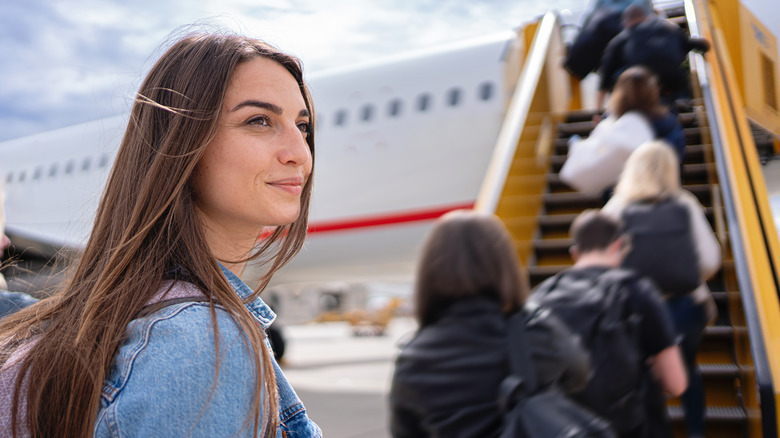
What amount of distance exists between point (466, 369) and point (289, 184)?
77 centimetres

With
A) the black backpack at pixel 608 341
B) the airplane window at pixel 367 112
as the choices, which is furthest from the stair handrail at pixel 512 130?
the airplane window at pixel 367 112

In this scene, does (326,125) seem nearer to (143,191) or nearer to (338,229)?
(338,229)

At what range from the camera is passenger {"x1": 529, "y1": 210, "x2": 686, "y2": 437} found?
201 centimetres

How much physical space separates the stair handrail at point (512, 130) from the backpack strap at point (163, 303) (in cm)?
306

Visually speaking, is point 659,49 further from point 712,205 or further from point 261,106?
point 261,106

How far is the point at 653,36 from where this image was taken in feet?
14.2

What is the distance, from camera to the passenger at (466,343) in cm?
159

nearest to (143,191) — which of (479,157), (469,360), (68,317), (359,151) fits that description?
(68,317)

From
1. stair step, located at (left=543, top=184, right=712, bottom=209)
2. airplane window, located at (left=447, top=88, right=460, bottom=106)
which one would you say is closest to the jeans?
stair step, located at (left=543, top=184, right=712, bottom=209)

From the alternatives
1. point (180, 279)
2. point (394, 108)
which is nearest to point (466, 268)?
point (180, 279)

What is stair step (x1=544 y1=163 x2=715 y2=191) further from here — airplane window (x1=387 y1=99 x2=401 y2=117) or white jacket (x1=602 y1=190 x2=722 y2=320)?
airplane window (x1=387 y1=99 x2=401 y2=117)

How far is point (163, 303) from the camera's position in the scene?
0.78 meters

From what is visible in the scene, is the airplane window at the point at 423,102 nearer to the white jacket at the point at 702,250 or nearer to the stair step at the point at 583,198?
the stair step at the point at 583,198

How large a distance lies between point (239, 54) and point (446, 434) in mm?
1021
